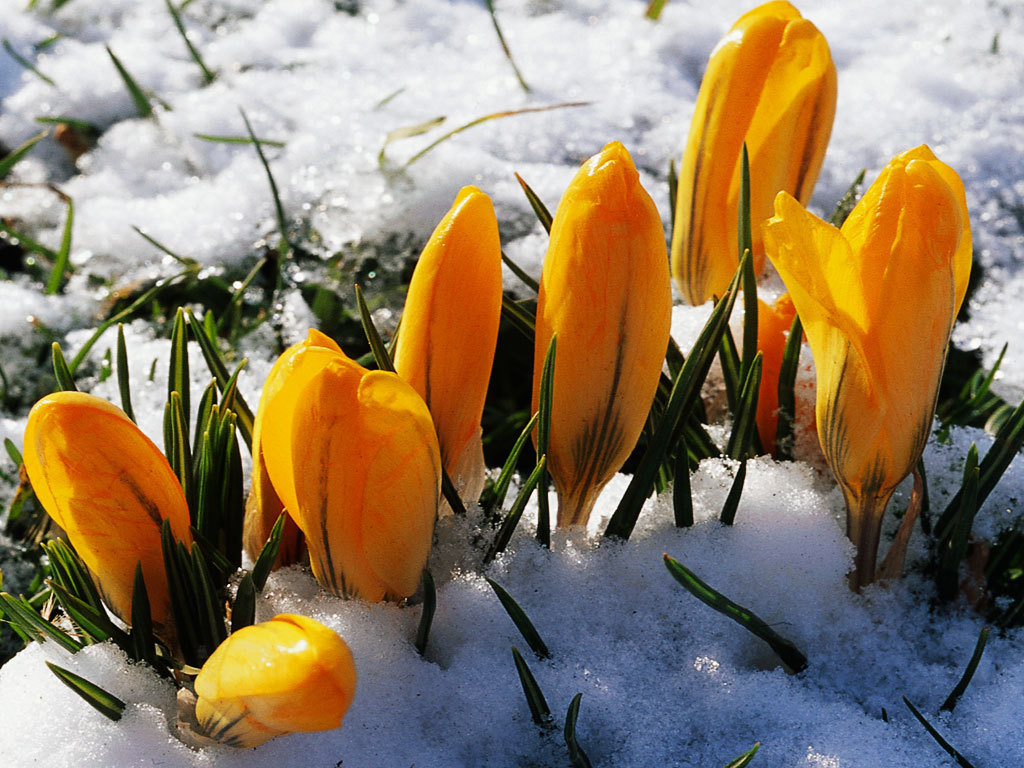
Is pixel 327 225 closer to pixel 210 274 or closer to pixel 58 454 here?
pixel 210 274

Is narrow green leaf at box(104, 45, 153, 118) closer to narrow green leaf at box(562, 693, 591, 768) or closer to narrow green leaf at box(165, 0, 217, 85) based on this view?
narrow green leaf at box(165, 0, 217, 85)

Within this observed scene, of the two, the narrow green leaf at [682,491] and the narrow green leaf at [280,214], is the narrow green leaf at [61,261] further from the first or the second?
the narrow green leaf at [682,491]

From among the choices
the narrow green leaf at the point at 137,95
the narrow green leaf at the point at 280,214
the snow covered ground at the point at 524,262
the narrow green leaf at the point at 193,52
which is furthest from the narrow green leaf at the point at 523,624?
the narrow green leaf at the point at 193,52

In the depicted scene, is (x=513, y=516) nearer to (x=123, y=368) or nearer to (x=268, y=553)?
(x=268, y=553)

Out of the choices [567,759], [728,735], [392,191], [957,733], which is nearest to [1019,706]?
[957,733]

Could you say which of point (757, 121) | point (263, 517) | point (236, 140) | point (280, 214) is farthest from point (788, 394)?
point (236, 140)

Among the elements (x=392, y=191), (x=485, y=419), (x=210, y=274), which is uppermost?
(x=392, y=191)

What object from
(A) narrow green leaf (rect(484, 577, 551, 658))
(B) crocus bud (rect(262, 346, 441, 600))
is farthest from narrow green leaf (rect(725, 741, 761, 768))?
(B) crocus bud (rect(262, 346, 441, 600))

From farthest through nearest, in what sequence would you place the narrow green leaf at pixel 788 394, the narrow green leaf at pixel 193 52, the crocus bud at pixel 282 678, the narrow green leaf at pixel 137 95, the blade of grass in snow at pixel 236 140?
the narrow green leaf at pixel 193 52, the narrow green leaf at pixel 137 95, the blade of grass in snow at pixel 236 140, the narrow green leaf at pixel 788 394, the crocus bud at pixel 282 678
